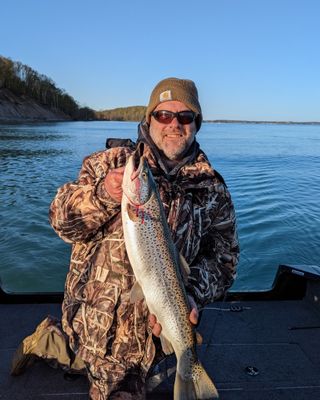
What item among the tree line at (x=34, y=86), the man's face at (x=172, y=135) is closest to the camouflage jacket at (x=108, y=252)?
the man's face at (x=172, y=135)

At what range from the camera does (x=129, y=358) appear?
2996 millimetres

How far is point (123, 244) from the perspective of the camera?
298 centimetres

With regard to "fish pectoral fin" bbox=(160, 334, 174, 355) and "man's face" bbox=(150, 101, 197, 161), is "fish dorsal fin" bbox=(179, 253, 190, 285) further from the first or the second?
"man's face" bbox=(150, 101, 197, 161)

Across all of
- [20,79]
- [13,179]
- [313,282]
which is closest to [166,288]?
[313,282]

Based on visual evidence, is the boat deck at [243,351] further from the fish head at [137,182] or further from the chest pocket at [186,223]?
the fish head at [137,182]

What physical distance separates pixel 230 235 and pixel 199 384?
128 cm

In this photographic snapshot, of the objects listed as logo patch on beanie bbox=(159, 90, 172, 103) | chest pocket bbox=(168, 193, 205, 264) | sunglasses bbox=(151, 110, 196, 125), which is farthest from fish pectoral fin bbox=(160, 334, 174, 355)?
logo patch on beanie bbox=(159, 90, 172, 103)

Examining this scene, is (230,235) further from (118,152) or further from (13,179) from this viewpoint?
(13,179)

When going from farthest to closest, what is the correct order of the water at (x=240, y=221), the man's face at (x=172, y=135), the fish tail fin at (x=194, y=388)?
1. the water at (x=240, y=221)
2. the man's face at (x=172, y=135)
3. the fish tail fin at (x=194, y=388)

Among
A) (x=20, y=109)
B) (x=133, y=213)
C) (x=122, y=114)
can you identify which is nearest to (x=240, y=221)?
(x=133, y=213)

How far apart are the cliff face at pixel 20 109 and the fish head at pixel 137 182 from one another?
80.0m

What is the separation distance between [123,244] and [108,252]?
5.1 inches

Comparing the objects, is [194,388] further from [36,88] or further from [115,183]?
[36,88]

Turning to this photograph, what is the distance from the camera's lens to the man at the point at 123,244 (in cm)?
289
